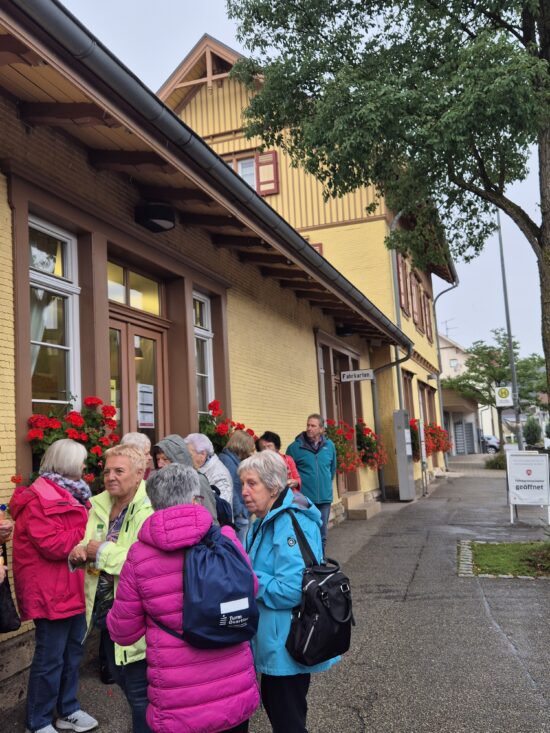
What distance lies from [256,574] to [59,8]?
2974 mm

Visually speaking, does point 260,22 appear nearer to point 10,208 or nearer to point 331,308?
point 331,308

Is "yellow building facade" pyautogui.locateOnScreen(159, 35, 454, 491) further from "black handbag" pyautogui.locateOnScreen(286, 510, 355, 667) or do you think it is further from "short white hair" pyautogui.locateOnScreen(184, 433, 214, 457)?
"black handbag" pyautogui.locateOnScreen(286, 510, 355, 667)

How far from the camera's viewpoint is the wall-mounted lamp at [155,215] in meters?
6.17

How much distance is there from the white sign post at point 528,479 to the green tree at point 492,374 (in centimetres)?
2774

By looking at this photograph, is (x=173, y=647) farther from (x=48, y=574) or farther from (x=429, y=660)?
(x=429, y=660)

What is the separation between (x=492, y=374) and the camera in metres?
37.9

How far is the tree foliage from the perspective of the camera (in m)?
37.9

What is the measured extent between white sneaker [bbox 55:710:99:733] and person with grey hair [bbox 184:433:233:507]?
1676mm

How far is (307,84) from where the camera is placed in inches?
377

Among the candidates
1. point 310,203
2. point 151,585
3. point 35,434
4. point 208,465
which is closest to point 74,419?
point 35,434

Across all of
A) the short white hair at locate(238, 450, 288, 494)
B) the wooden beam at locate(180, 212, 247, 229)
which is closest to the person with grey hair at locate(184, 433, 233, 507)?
the short white hair at locate(238, 450, 288, 494)

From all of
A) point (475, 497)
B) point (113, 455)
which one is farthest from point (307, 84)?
point (475, 497)

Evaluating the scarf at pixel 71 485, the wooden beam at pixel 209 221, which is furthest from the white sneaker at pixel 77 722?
the wooden beam at pixel 209 221

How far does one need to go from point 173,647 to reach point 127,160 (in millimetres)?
4168
